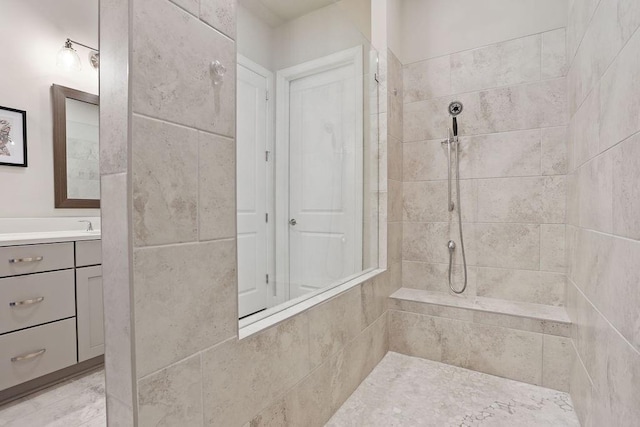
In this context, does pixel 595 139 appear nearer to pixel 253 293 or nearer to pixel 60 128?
pixel 253 293

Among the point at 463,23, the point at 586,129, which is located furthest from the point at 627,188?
the point at 463,23

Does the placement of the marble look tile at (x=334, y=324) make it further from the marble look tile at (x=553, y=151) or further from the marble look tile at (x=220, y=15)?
the marble look tile at (x=553, y=151)

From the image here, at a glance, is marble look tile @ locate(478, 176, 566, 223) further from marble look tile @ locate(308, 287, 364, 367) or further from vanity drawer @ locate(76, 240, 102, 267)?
vanity drawer @ locate(76, 240, 102, 267)

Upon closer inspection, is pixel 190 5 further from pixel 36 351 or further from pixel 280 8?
pixel 36 351

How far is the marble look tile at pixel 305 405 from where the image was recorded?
3.53 feet

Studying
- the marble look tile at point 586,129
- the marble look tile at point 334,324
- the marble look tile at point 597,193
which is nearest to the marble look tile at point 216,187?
the marble look tile at point 334,324

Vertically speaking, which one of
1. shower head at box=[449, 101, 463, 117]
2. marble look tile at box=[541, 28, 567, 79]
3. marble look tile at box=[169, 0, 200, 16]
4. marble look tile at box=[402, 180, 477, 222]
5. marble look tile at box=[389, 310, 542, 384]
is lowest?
marble look tile at box=[389, 310, 542, 384]

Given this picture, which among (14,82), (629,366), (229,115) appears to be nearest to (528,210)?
(629,366)

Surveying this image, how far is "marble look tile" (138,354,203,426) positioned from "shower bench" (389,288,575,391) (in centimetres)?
153

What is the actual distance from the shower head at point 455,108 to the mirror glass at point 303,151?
507 mm

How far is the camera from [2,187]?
6.65ft

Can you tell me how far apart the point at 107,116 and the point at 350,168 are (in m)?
1.42

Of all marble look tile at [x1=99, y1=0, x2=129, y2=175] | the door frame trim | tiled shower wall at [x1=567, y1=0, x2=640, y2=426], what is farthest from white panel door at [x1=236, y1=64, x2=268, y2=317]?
tiled shower wall at [x1=567, y1=0, x2=640, y2=426]

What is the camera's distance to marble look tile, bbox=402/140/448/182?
7.20ft
